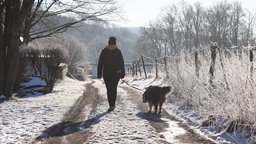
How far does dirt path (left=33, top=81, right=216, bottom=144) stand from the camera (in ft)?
22.2

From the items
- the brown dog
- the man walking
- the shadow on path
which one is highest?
the man walking

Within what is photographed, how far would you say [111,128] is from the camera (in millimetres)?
7711

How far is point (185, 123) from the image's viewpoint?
843cm

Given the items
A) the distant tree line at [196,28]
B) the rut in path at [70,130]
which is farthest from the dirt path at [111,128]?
the distant tree line at [196,28]

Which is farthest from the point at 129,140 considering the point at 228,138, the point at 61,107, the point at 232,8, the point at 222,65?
the point at 232,8

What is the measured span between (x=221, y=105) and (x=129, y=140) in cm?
225

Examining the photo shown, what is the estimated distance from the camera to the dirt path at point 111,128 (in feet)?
22.2

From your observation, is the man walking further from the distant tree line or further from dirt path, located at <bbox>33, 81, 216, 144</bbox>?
the distant tree line

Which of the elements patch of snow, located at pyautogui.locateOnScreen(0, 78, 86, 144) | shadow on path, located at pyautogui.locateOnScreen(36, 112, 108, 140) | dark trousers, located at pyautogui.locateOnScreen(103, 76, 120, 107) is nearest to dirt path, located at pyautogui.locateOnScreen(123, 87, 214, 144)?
dark trousers, located at pyautogui.locateOnScreen(103, 76, 120, 107)

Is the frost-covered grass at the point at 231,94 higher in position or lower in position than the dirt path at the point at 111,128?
higher

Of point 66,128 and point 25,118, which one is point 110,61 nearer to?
point 25,118

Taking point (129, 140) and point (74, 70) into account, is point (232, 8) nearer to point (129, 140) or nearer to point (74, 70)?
point (74, 70)

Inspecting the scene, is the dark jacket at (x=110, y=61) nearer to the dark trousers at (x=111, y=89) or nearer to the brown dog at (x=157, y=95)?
the dark trousers at (x=111, y=89)

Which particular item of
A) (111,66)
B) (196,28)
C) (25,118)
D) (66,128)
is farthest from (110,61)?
(196,28)
